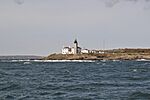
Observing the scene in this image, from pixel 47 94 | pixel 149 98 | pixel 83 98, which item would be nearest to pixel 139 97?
pixel 149 98

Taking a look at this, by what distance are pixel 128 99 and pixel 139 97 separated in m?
1.34

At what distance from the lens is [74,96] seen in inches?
1636

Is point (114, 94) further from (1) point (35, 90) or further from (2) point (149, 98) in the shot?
(1) point (35, 90)

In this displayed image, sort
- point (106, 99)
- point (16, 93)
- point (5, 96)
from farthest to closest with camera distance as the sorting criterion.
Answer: point (16, 93) → point (5, 96) → point (106, 99)

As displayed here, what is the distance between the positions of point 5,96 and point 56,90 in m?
7.02

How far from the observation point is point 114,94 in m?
42.2

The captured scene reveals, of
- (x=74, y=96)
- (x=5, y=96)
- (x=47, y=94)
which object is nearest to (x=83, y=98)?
(x=74, y=96)

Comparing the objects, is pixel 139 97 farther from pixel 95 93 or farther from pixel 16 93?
pixel 16 93

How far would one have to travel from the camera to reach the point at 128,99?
129ft

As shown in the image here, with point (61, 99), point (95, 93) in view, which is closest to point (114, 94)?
point (95, 93)

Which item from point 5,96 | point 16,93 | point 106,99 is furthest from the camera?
point 16,93

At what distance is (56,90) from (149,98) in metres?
11.4

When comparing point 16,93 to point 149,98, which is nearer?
point 149,98

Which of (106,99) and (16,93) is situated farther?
(16,93)
